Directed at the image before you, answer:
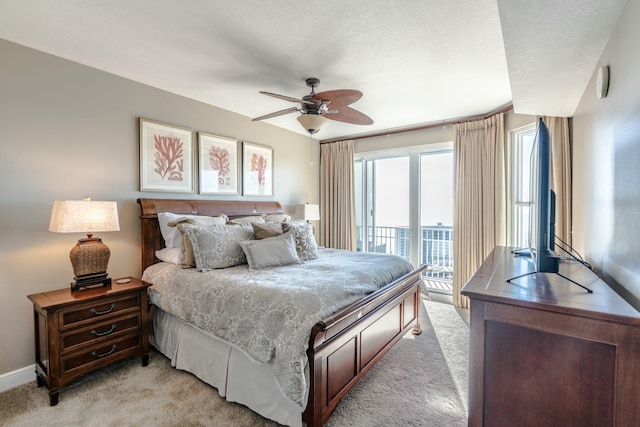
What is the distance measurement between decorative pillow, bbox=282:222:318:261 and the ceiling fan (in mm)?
1039

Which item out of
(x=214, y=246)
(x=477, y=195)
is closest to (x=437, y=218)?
(x=477, y=195)

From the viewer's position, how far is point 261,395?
1.88 metres

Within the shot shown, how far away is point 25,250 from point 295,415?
246 centimetres

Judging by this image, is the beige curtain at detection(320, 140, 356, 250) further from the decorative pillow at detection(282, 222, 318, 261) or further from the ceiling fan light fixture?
the ceiling fan light fixture

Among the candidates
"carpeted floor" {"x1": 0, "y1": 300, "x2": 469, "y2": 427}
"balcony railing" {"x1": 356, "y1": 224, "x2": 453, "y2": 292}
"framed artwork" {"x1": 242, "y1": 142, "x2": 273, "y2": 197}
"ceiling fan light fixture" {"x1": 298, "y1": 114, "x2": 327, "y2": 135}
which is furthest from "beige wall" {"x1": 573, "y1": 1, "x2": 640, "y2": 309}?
"framed artwork" {"x1": 242, "y1": 142, "x2": 273, "y2": 197}

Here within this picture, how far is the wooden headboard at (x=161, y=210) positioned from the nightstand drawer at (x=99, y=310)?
0.60 meters

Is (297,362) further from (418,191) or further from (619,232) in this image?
(418,191)

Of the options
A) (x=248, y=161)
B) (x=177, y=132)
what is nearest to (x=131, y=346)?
(x=177, y=132)

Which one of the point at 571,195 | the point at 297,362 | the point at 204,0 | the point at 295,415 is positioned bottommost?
the point at 295,415

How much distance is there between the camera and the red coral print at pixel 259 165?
4219mm

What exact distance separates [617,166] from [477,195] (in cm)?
267

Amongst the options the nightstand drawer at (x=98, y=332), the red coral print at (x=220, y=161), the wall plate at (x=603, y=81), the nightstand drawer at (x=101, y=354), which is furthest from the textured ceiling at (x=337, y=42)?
the nightstand drawer at (x=101, y=354)

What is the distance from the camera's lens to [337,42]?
2.24m

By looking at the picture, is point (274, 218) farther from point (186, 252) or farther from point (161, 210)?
point (186, 252)
